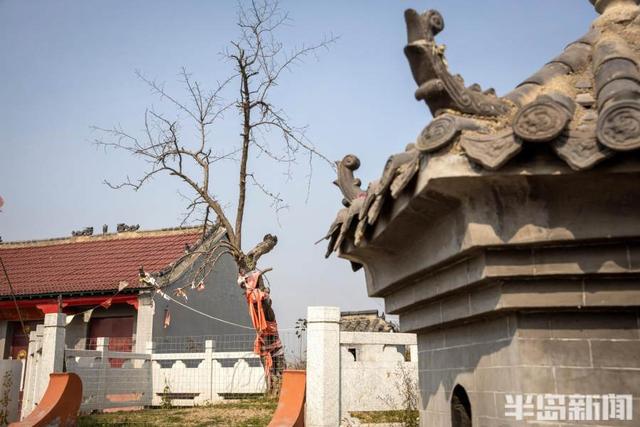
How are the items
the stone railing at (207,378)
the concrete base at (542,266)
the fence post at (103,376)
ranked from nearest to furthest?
the concrete base at (542,266), the stone railing at (207,378), the fence post at (103,376)

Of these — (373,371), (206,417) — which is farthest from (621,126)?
(206,417)

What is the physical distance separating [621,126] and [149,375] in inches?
598

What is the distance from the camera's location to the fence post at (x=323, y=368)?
749 cm

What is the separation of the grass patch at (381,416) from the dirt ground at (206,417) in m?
2.85

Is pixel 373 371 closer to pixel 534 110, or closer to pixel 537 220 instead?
pixel 537 220

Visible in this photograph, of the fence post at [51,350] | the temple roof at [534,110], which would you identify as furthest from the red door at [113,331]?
the temple roof at [534,110]

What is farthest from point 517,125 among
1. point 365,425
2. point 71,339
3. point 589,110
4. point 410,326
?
point 71,339

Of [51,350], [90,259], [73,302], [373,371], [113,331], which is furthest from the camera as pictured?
[90,259]

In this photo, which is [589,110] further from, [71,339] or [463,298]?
[71,339]

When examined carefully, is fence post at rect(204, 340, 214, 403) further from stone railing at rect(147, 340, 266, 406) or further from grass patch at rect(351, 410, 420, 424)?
grass patch at rect(351, 410, 420, 424)

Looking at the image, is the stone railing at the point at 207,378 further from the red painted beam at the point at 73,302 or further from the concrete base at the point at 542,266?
the concrete base at the point at 542,266

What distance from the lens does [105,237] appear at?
23891 mm

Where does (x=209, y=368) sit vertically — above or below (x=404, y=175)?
below

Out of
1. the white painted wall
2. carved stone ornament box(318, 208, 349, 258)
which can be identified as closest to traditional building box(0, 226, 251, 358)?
the white painted wall
